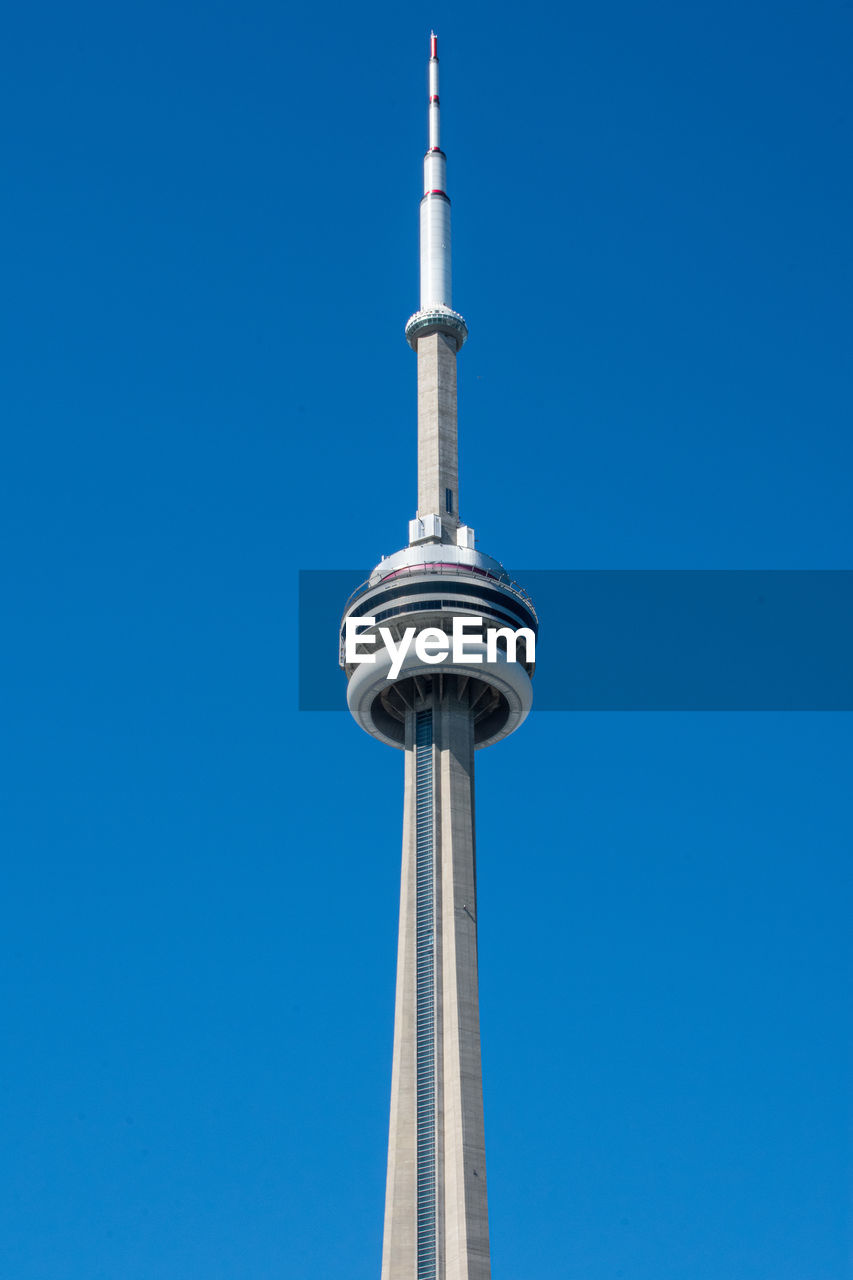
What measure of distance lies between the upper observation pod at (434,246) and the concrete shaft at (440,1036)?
2957 cm

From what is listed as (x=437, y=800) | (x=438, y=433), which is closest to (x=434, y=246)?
(x=438, y=433)

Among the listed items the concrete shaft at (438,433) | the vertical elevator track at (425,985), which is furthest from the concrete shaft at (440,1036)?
the concrete shaft at (438,433)

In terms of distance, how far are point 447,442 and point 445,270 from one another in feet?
51.0

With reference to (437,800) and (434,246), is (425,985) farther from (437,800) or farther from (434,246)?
(434,246)

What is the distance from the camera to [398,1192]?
402 feet

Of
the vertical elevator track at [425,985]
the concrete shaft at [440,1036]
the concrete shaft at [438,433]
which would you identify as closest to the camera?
the concrete shaft at [440,1036]

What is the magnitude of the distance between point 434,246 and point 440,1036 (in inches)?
2423

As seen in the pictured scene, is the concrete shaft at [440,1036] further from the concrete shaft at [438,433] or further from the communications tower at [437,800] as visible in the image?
the concrete shaft at [438,433]

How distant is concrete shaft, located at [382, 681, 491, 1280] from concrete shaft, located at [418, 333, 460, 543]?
14190 millimetres

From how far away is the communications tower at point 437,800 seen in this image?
122 metres

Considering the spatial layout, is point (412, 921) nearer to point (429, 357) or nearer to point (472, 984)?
point (472, 984)

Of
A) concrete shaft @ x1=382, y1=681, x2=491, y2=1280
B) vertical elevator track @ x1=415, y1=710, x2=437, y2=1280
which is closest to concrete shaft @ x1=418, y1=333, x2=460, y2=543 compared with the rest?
concrete shaft @ x1=382, y1=681, x2=491, y2=1280

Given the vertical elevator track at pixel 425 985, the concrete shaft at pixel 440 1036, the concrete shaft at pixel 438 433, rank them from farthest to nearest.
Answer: the concrete shaft at pixel 438 433, the vertical elevator track at pixel 425 985, the concrete shaft at pixel 440 1036

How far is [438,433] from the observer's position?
485 ft
